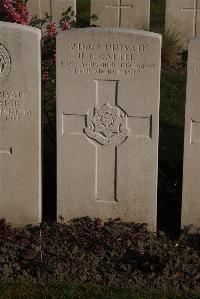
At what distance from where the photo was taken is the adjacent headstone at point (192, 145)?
6.29m

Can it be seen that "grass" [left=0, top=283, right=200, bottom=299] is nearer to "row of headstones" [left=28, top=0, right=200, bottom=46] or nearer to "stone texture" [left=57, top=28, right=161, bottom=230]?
"stone texture" [left=57, top=28, right=161, bottom=230]

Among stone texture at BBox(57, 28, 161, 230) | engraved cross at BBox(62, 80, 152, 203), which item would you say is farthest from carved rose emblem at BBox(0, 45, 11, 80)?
engraved cross at BBox(62, 80, 152, 203)

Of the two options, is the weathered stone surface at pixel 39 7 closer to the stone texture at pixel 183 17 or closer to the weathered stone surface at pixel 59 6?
the weathered stone surface at pixel 59 6

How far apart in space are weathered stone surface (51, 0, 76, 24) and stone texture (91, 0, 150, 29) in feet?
2.29

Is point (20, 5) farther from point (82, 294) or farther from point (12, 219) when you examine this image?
point (82, 294)

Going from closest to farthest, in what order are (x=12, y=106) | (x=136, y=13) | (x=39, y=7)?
(x=12, y=106)
(x=39, y=7)
(x=136, y=13)

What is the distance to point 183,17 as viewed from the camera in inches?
545

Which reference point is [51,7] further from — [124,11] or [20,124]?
[20,124]

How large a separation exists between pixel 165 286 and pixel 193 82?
5.56 feet

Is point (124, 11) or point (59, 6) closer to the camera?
point (59, 6)

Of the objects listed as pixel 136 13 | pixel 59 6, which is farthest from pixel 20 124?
pixel 136 13

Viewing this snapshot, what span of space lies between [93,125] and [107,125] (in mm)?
122

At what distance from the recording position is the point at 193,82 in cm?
633

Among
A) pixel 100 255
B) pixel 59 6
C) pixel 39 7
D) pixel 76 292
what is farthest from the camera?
pixel 39 7
